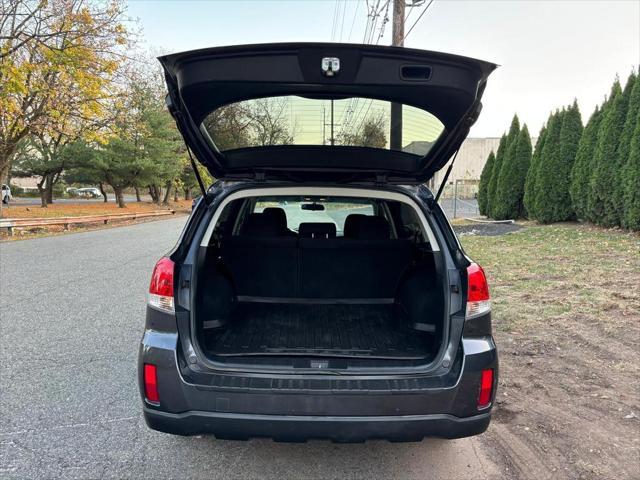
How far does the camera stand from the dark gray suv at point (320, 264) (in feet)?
6.06

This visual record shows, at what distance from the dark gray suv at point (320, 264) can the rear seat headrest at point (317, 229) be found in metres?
0.48

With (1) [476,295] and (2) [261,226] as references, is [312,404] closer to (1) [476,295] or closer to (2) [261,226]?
(1) [476,295]

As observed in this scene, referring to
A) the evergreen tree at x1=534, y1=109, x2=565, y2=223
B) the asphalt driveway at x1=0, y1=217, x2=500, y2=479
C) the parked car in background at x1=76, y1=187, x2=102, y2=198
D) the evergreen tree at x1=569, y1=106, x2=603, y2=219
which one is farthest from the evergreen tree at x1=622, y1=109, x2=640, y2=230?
the parked car in background at x1=76, y1=187, x2=102, y2=198

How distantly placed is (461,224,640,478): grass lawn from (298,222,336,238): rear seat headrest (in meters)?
1.80

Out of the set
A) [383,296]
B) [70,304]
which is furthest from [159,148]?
[383,296]

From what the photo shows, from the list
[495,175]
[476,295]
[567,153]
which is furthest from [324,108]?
[495,175]

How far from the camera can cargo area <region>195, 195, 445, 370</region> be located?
2.40 metres

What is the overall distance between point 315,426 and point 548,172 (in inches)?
510

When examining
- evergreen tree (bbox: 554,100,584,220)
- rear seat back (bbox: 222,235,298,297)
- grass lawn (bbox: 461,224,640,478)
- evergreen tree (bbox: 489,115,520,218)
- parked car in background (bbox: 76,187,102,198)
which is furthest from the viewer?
parked car in background (bbox: 76,187,102,198)

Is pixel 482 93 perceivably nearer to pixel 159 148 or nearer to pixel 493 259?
pixel 493 259

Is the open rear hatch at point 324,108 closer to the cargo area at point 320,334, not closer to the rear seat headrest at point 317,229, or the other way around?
the cargo area at point 320,334

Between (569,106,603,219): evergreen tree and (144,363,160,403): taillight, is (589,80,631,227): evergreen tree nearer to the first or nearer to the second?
(569,106,603,219): evergreen tree

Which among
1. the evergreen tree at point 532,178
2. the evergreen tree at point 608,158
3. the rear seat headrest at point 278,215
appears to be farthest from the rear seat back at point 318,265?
the evergreen tree at point 532,178

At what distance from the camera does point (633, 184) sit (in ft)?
29.4
